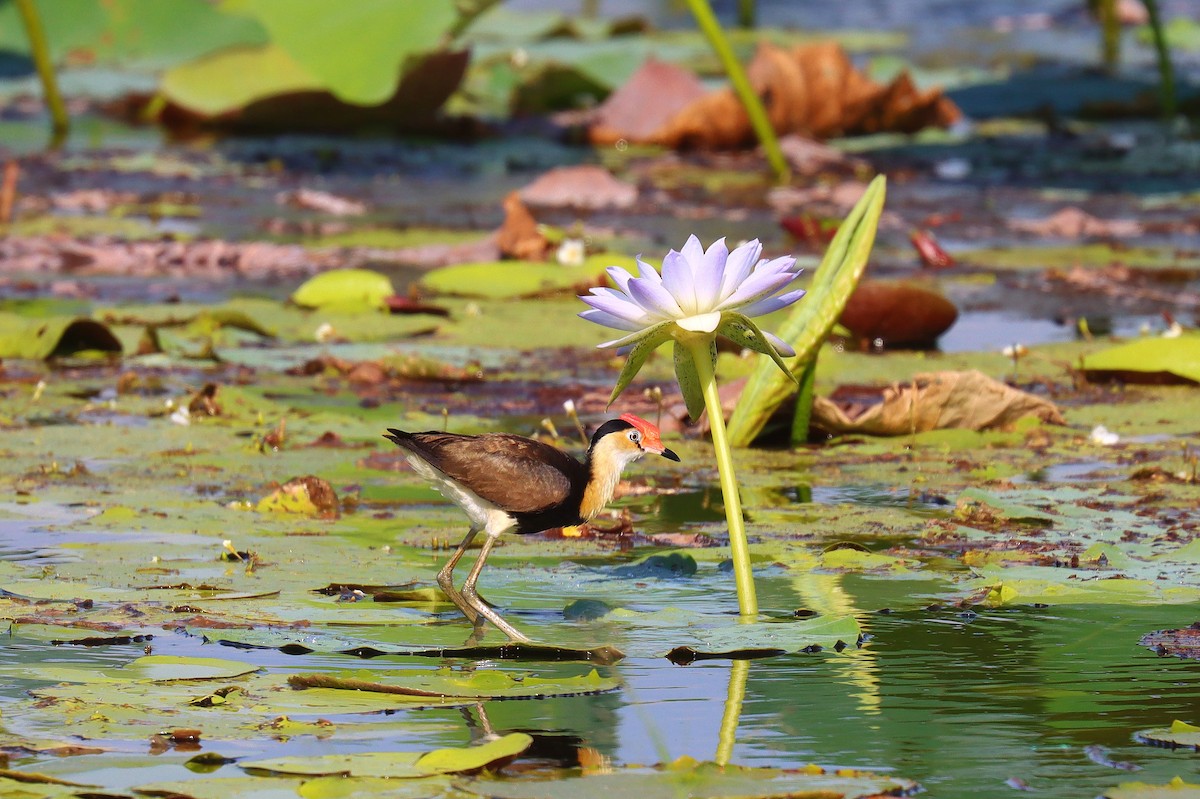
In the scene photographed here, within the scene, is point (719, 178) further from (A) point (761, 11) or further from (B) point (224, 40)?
(A) point (761, 11)

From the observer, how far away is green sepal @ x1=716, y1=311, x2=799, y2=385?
2.89 m

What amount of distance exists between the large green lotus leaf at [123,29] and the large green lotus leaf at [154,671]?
10887mm

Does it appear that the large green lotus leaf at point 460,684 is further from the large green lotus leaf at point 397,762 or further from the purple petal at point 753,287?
the purple petal at point 753,287

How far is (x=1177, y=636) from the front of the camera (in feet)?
9.47

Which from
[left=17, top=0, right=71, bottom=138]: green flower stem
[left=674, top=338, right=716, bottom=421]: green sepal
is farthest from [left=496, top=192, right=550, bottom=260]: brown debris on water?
[left=674, top=338, right=716, bottom=421]: green sepal

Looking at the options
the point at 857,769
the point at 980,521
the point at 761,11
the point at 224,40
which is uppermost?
the point at 857,769

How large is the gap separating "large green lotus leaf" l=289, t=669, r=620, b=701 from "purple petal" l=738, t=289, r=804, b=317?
649mm

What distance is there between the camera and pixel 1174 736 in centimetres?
235

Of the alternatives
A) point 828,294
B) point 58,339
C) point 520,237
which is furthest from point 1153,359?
point 58,339

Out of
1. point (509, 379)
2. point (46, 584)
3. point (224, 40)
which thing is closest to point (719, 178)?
point (224, 40)

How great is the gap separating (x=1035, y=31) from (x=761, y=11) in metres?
4.10

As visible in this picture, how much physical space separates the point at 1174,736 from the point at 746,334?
94 cm

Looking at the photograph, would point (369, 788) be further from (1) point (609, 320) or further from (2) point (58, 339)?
(2) point (58, 339)

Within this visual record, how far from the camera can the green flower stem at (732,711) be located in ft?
7.69
